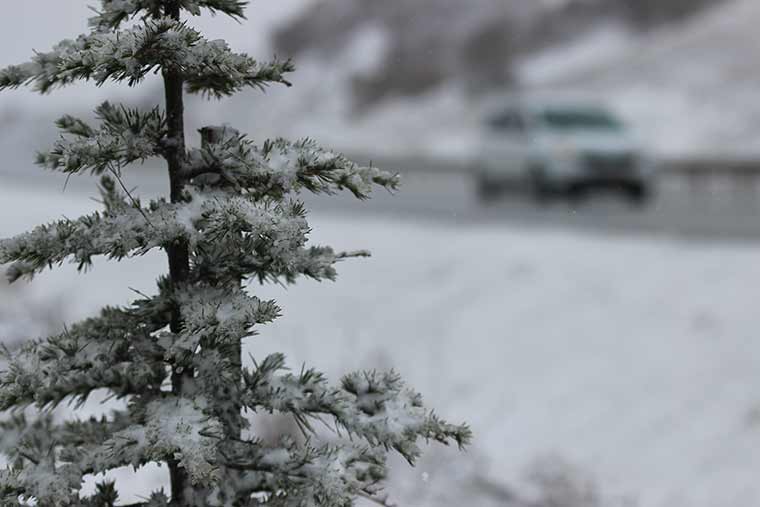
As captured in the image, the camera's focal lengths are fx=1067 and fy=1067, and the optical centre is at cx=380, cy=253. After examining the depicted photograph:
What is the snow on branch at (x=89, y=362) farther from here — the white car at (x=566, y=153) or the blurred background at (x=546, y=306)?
the white car at (x=566, y=153)

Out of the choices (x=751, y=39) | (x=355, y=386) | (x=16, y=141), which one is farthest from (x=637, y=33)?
(x=355, y=386)

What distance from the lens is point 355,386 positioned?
467 cm

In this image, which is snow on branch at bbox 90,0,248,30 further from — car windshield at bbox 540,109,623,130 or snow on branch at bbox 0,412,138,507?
car windshield at bbox 540,109,623,130

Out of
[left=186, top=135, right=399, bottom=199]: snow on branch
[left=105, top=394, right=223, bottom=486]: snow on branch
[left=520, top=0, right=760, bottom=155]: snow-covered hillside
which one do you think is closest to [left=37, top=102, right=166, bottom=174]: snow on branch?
[left=186, top=135, right=399, bottom=199]: snow on branch

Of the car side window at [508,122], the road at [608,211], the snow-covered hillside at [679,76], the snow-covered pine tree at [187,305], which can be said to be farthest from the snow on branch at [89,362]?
the snow-covered hillside at [679,76]

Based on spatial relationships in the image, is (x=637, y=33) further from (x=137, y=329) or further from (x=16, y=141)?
(x=137, y=329)

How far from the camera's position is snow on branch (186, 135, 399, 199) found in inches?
170

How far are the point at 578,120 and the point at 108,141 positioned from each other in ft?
55.3

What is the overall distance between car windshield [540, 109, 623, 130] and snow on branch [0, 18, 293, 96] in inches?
629

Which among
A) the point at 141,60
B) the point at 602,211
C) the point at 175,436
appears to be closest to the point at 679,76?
the point at 602,211

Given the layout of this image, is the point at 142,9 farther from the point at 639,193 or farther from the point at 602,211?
the point at 639,193

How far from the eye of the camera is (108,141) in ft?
13.7

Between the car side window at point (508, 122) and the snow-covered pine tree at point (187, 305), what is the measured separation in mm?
15844

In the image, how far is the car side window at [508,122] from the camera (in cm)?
2014
